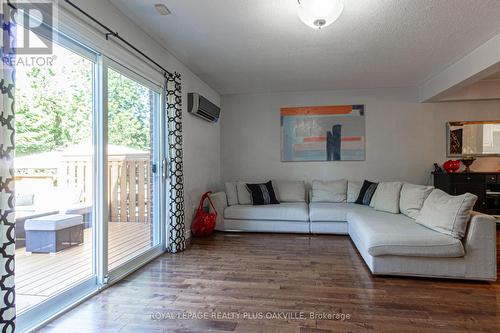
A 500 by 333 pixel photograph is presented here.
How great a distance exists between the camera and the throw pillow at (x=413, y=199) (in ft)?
11.0

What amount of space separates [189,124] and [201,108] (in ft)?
1.04

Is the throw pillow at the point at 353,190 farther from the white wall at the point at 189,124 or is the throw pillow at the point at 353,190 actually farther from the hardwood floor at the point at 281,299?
the white wall at the point at 189,124

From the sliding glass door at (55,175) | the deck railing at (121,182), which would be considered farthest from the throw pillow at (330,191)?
the sliding glass door at (55,175)

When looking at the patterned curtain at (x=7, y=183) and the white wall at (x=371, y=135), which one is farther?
the white wall at (x=371, y=135)

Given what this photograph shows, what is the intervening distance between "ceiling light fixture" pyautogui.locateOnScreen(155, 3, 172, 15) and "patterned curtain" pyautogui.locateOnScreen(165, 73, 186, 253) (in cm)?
93

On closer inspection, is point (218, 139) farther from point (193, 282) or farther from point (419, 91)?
point (419, 91)

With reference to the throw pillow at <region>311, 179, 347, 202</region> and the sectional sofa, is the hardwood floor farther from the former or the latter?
the throw pillow at <region>311, 179, 347, 202</region>

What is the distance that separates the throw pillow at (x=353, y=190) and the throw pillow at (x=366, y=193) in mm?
77

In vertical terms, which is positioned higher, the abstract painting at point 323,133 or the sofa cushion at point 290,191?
the abstract painting at point 323,133

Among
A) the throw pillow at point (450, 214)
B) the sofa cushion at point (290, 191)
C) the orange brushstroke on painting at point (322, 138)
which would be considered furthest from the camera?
the orange brushstroke on painting at point (322, 138)

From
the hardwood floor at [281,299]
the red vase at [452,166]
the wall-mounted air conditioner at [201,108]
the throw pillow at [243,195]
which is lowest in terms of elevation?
the hardwood floor at [281,299]

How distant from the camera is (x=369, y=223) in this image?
122 inches

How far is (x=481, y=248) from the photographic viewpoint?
2473mm

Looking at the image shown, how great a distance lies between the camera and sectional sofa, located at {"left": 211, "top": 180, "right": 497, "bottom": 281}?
249 cm
